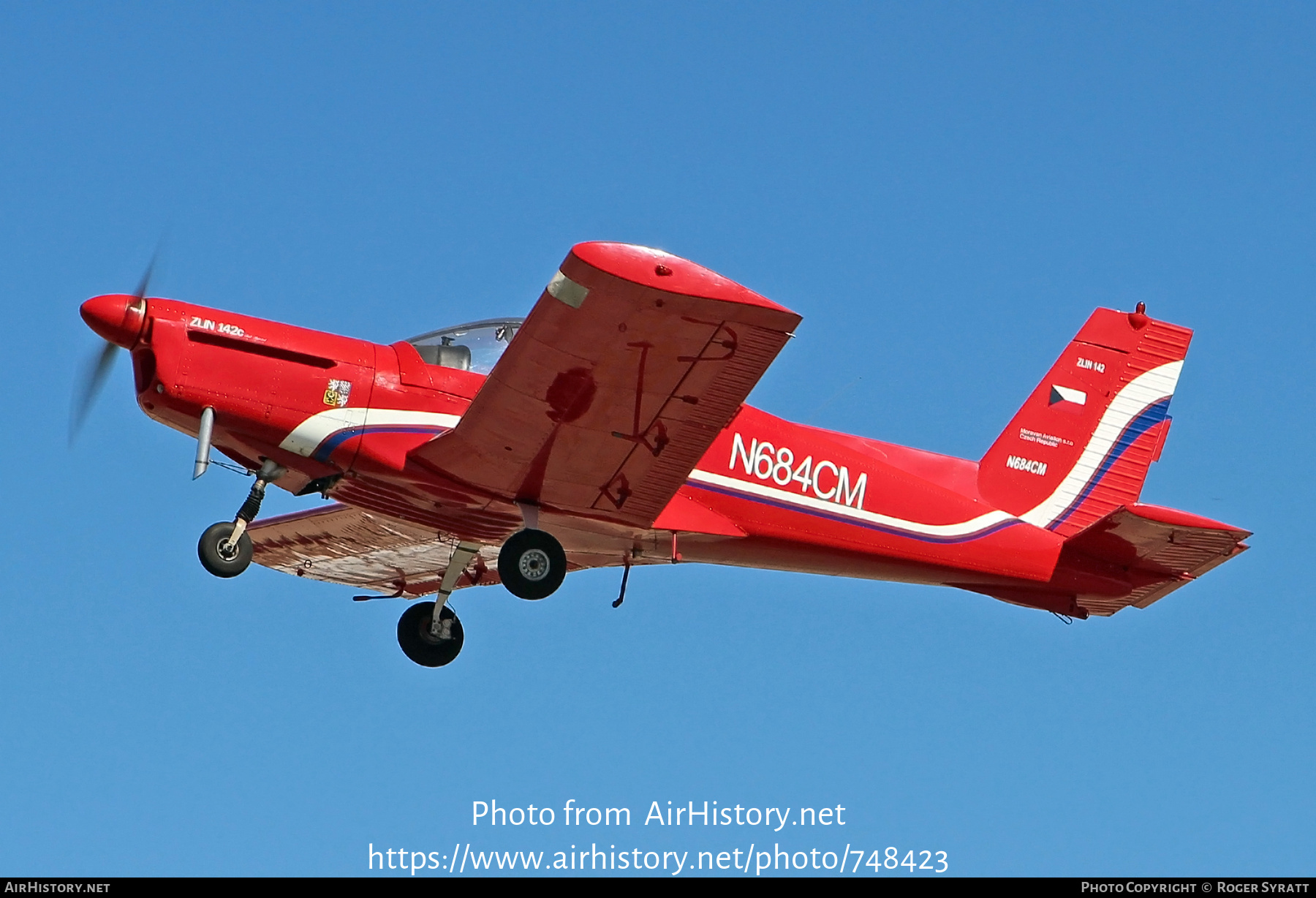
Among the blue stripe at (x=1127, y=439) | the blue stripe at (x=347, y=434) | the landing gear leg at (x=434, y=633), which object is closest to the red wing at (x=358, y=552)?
the landing gear leg at (x=434, y=633)

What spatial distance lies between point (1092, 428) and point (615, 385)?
217 inches

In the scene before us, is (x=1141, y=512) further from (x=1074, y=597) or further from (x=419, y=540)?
(x=419, y=540)

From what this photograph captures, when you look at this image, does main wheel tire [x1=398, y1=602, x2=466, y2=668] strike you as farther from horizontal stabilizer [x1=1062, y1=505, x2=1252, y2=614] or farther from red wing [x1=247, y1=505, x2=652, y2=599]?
horizontal stabilizer [x1=1062, y1=505, x2=1252, y2=614]

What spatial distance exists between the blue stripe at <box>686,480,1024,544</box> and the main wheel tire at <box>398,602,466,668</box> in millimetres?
2848

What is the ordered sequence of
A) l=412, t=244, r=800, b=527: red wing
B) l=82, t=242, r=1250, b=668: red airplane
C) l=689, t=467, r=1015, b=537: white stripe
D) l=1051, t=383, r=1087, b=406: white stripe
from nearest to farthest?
l=412, t=244, r=800, b=527: red wing → l=82, t=242, r=1250, b=668: red airplane → l=689, t=467, r=1015, b=537: white stripe → l=1051, t=383, r=1087, b=406: white stripe

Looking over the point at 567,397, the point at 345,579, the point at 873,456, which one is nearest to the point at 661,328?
the point at 567,397

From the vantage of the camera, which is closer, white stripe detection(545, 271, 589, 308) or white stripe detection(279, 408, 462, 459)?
white stripe detection(545, 271, 589, 308)

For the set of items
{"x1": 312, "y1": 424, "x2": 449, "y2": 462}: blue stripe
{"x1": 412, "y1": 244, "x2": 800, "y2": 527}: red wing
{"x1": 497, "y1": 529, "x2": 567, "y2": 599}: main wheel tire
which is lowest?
{"x1": 497, "y1": 529, "x2": 567, "y2": 599}: main wheel tire

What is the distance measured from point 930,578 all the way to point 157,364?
6.80 metres

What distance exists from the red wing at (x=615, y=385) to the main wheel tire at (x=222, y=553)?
1.52 meters

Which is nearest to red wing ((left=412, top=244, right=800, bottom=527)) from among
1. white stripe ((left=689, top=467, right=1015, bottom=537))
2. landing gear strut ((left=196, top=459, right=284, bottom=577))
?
white stripe ((left=689, top=467, right=1015, bottom=537))

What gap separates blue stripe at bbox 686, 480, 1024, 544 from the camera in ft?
48.5

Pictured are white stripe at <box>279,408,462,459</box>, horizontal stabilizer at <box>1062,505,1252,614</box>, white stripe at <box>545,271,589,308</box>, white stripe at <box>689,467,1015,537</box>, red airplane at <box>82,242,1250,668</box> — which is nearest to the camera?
white stripe at <box>545,271,589,308</box>

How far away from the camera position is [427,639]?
52.6 feet
